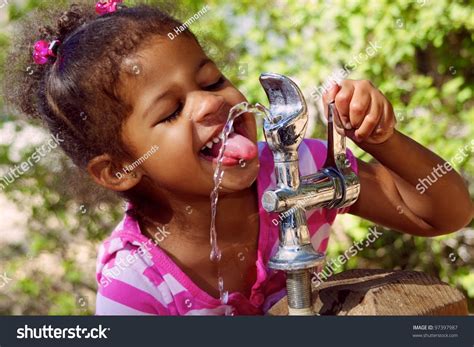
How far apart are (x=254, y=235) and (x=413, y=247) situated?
3.97ft

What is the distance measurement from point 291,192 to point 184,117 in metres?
0.34

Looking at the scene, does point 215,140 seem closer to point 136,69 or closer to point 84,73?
point 136,69

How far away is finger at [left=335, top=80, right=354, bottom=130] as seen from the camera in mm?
1213

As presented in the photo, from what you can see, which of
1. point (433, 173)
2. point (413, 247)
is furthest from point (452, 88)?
point (433, 173)

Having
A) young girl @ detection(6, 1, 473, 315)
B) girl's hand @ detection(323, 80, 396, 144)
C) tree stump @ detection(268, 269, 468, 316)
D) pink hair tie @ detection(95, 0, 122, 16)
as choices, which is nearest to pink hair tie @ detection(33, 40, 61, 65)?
young girl @ detection(6, 1, 473, 315)

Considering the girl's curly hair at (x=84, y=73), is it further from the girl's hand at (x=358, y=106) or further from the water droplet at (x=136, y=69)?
the girl's hand at (x=358, y=106)

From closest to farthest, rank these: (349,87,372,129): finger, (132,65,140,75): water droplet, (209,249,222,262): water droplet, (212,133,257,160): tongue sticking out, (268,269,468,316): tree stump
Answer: (268,269,468,316): tree stump → (349,87,372,129): finger → (212,133,257,160): tongue sticking out → (132,65,140,75): water droplet → (209,249,222,262): water droplet

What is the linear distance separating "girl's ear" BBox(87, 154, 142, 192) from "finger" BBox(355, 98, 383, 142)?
520mm

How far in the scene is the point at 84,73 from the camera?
150cm

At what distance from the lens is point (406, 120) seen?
2469mm

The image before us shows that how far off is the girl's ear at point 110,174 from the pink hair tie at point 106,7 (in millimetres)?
288

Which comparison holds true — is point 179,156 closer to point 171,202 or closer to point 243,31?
point 171,202

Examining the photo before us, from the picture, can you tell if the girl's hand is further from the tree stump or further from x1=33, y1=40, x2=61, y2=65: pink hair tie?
x1=33, y1=40, x2=61, y2=65: pink hair tie

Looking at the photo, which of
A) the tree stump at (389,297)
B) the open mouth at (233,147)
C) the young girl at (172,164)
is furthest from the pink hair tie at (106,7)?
the tree stump at (389,297)
